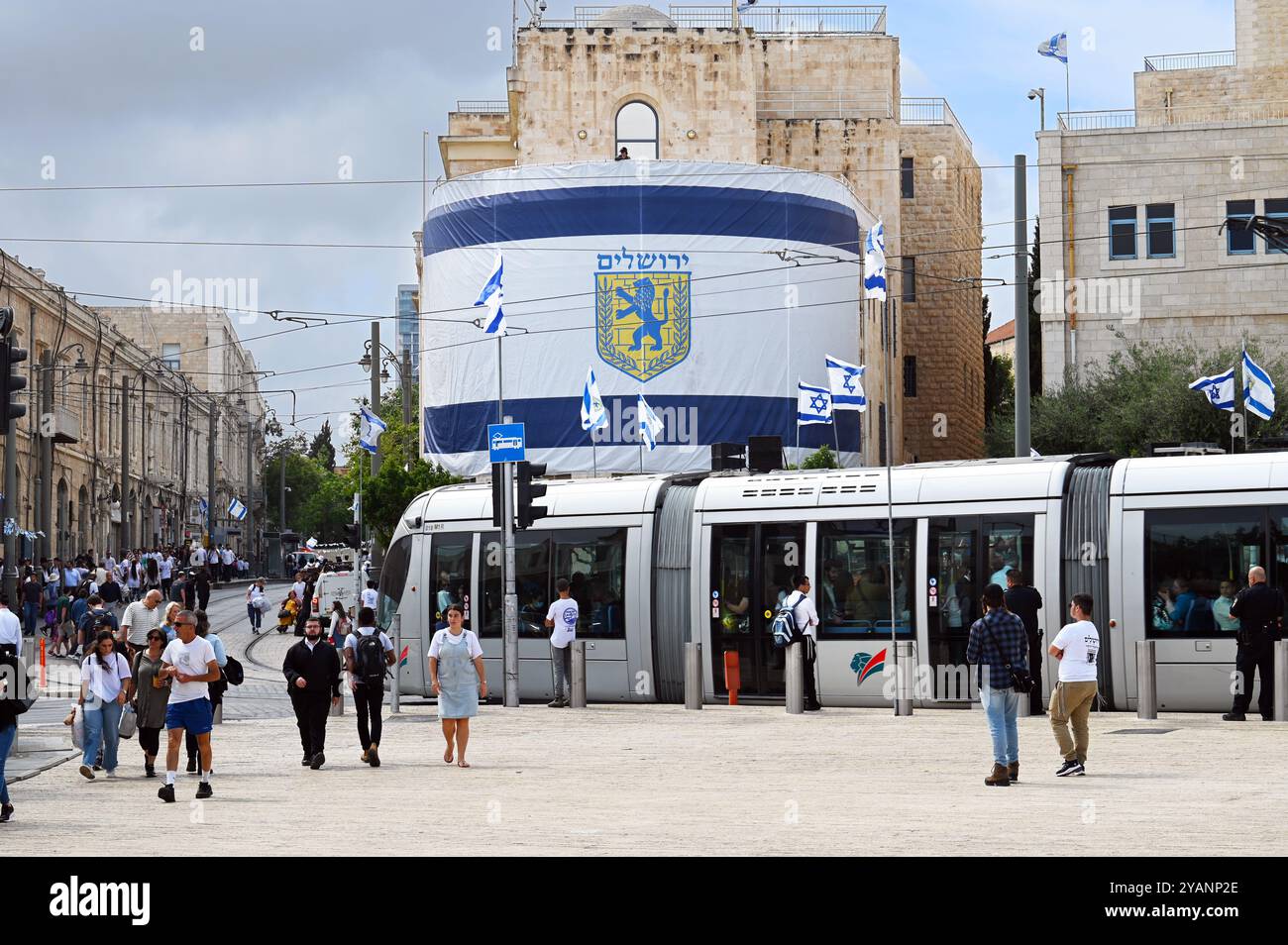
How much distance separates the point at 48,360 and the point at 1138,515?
46254mm

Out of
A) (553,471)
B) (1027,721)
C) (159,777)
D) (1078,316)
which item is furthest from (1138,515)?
(553,471)

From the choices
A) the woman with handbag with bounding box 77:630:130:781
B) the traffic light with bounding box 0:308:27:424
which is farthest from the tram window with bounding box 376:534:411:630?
the traffic light with bounding box 0:308:27:424

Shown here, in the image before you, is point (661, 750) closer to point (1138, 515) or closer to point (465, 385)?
point (1138, 515)

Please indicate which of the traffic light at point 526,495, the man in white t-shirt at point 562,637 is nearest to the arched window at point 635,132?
the man in white t-shirt at point 562,637

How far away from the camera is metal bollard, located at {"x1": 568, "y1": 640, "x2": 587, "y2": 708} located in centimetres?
2462

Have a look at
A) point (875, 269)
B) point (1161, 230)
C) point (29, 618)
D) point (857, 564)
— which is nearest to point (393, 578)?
point (857, 564)

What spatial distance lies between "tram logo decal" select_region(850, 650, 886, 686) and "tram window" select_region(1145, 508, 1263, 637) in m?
3.51

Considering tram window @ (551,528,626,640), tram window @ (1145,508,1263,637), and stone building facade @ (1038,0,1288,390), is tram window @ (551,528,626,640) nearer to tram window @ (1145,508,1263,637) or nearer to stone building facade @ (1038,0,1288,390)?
tram window @ (1145,508,1263,637)

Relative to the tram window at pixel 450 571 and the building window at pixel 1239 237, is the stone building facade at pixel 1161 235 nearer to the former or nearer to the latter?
the building window at pixel 1239 237

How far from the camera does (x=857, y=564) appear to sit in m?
23.2

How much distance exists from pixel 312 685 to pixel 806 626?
284 inches

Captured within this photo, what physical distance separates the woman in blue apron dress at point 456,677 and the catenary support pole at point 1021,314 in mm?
10162

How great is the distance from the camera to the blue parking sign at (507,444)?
24797 mm

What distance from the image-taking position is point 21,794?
53.5 feet
